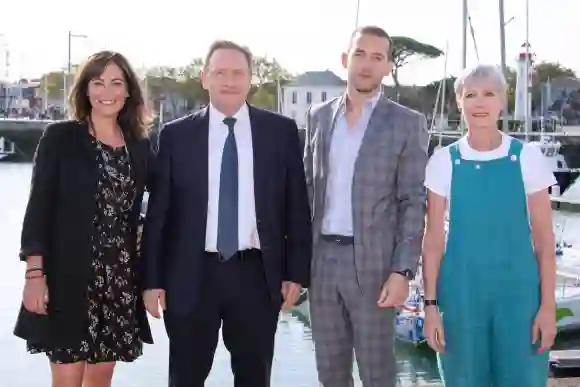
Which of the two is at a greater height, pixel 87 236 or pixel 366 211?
pixel 366 211

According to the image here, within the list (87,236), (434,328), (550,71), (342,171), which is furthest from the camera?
(550,71)

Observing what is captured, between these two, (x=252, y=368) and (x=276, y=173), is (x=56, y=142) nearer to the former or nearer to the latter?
(x=276, y=173)

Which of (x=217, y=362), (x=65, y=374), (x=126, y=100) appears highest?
(x=126, y=100)

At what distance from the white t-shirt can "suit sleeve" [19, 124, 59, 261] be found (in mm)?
1562

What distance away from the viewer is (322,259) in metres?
3.62

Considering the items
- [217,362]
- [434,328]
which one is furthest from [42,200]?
[217,362]

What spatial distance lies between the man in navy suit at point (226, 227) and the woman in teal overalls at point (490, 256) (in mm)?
630

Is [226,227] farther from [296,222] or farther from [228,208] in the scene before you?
[296,222]

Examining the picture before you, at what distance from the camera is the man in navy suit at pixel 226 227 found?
3477 mm

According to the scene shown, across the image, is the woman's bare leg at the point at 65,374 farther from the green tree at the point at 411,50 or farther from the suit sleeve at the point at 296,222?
the green tree at the point at 411,50

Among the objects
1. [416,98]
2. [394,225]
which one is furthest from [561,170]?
[394,225]

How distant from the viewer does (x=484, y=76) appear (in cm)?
330

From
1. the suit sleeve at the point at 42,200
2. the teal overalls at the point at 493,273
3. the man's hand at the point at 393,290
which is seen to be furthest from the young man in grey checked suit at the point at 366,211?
the suit sleeve at the point at 42,200

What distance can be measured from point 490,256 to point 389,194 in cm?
52
